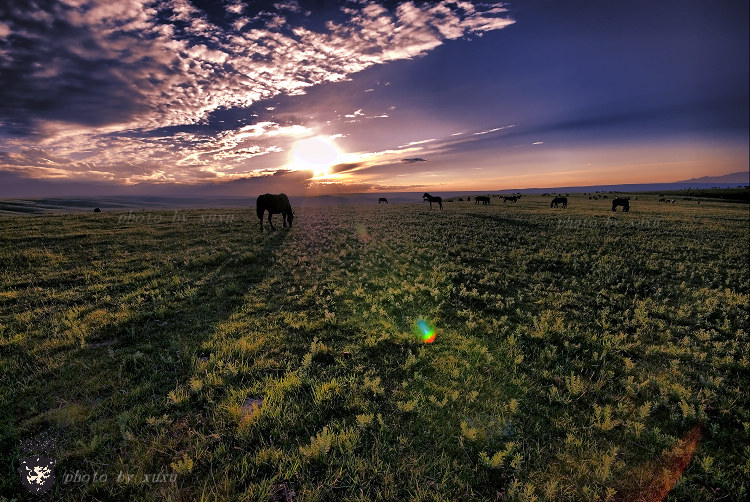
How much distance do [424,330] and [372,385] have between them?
310 cm

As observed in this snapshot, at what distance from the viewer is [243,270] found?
1431cm

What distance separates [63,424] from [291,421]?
359cm

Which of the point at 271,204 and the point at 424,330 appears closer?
the point at 424,330

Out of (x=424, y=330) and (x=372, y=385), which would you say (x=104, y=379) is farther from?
(x=424, y=330)

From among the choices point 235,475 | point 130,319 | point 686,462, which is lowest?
point 686,462

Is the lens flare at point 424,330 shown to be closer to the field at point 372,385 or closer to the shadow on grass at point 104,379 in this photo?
the field at point 372,385

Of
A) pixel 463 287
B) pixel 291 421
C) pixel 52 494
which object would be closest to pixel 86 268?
pixel 52 494

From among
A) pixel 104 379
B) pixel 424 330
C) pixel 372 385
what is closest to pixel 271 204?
pixel 424 330

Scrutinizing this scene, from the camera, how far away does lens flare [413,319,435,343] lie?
8027 mm

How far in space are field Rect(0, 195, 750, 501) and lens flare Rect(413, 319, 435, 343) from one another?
141 millimetres

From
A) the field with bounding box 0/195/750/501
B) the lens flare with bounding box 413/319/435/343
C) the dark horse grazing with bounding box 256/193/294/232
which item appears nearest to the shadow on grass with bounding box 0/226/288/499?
the field with bounding box 0/195/750/501

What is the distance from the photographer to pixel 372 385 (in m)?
5.84

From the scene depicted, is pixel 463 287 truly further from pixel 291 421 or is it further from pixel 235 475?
pixel 235 475

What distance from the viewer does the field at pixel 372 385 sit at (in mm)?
4098
